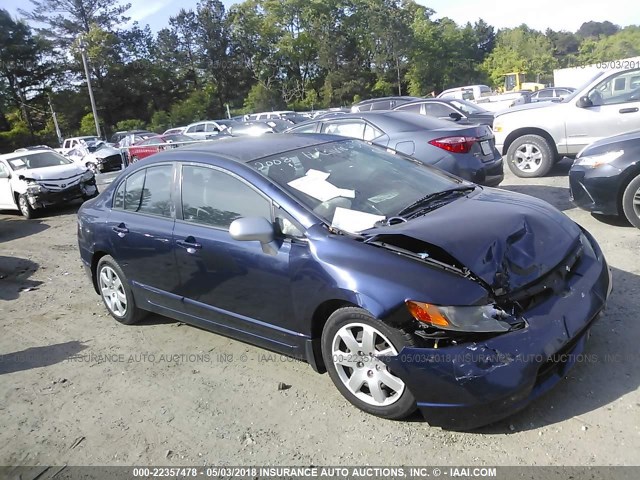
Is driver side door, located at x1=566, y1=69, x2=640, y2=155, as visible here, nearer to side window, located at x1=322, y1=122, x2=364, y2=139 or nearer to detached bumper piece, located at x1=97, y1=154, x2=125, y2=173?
side window, located at x1=322, y1=122, x2=364, y2=139

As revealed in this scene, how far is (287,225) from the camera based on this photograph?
330cm

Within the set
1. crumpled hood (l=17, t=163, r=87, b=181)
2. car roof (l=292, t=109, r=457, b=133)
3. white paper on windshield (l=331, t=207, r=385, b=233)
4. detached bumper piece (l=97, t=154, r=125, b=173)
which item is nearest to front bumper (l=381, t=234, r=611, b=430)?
white paper on windshield (l=331, t=207, r=385, b=233)

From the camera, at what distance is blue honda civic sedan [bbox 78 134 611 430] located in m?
2.63

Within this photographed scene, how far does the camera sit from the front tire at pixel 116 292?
15.3 feet

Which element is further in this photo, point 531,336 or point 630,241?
point 630,241

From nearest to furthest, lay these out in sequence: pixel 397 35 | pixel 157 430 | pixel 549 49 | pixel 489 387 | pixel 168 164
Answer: pixel 489 387 → pixel 157 430 → pixel 168 164 → pixel 397 35 → pixel 549 49

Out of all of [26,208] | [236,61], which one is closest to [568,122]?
[26,208]

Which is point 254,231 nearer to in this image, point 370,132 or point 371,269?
point 371,269

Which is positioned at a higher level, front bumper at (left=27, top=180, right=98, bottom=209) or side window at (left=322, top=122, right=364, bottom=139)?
side window at (left=322, top=122, right=364, bottom=139)

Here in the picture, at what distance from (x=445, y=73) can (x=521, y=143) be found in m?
61.5

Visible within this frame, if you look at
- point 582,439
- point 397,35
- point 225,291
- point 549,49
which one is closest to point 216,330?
point 225,291

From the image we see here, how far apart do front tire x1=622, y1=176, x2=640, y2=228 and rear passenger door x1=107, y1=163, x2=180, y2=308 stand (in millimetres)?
4647

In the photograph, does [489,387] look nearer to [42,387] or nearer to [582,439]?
[582,439]

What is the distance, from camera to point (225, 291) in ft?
11.9
